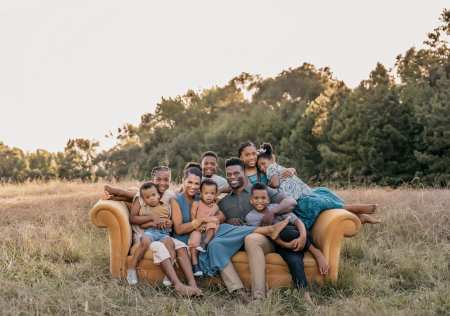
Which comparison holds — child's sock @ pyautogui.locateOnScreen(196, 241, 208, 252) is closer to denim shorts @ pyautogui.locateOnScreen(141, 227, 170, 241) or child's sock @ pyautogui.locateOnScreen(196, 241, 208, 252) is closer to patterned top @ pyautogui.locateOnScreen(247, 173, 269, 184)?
denim shorts @ pyautogui.locateOnScreen(141, 227, 170, 241)

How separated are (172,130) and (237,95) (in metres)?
7.84

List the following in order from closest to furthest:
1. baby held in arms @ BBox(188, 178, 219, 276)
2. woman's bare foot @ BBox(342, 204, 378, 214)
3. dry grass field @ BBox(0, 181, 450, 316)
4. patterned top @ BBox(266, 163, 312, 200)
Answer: dry grass field @ BBox(0, 181, 450, 316) → baby held in arms @ BBox(188, 178, 219, 276) → woman's bare foot @ BBox(342, 204, 378, 214) → patterned top @ BBox(266, 163, 312, 200)

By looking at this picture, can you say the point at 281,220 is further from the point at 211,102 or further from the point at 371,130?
the point at 211,102

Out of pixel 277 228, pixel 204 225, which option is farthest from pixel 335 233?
pixel 204 225

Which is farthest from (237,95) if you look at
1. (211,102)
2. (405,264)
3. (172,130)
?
(405,264)

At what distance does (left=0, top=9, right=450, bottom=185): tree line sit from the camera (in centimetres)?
1703

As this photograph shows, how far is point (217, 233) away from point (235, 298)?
67cm

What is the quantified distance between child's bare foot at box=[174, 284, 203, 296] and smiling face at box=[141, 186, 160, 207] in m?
0.95

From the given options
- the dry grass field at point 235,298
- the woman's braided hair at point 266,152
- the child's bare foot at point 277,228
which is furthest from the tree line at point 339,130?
the child's bare foot at point 277,228

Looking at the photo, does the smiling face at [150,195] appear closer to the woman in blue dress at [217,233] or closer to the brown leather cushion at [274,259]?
the woman in blue dress at [217,233]

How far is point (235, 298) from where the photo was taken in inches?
135

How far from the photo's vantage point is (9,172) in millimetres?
34000

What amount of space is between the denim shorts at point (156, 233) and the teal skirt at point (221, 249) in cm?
43

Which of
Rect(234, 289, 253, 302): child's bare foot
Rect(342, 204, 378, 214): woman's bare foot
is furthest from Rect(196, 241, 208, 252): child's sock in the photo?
Rect(342, 204, 378, 214): woman's bare foot
